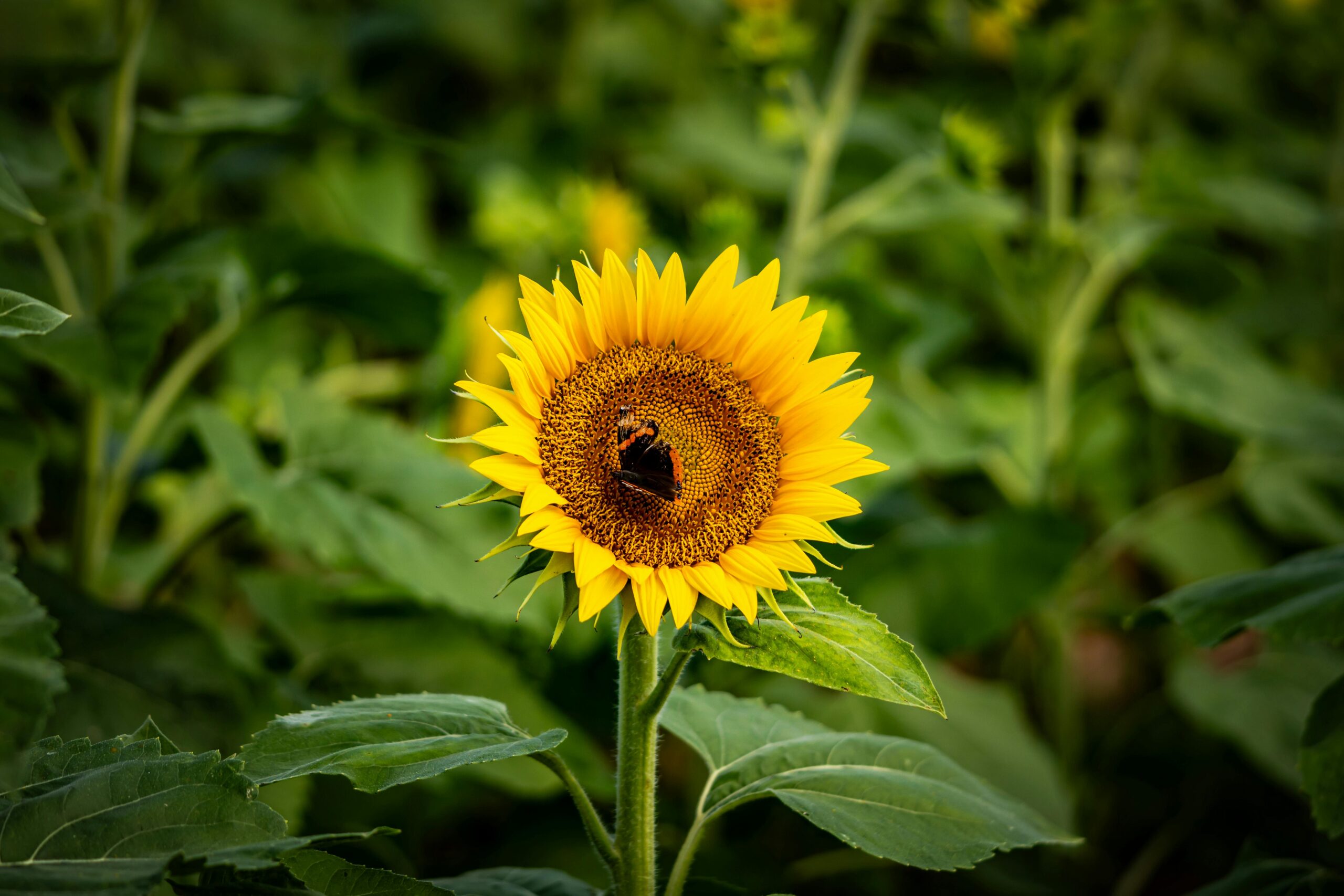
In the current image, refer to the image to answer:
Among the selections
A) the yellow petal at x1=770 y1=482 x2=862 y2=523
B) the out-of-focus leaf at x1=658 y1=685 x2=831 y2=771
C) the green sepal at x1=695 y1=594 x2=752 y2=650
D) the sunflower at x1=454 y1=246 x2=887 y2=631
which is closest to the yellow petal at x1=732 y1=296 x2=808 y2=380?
the sunflower at x1=454 y1=246 x2=887 y2=631

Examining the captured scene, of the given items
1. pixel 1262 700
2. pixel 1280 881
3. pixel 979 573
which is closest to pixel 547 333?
pixel 1280 881

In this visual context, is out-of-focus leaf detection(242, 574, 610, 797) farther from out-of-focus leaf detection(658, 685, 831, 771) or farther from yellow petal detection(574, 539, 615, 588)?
yellow petal detection(574, 539, 615, 588)

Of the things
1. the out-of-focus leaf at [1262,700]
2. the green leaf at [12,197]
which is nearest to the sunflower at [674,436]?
the green leaf at [12,197]

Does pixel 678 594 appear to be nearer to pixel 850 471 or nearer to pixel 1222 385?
pixel 850 471

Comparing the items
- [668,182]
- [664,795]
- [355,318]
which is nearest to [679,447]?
[355,318]

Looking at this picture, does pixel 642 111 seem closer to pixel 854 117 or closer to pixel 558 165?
pixel 558 165

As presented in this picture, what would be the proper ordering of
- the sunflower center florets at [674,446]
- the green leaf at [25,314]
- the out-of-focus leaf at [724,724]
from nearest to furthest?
the green leaf at [25,314], the sunflower center florets at [674,446], the out-of-focus leaf at [724,724]

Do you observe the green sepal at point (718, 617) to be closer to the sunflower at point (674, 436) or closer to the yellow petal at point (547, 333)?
the sunflower at point (674, 436)
